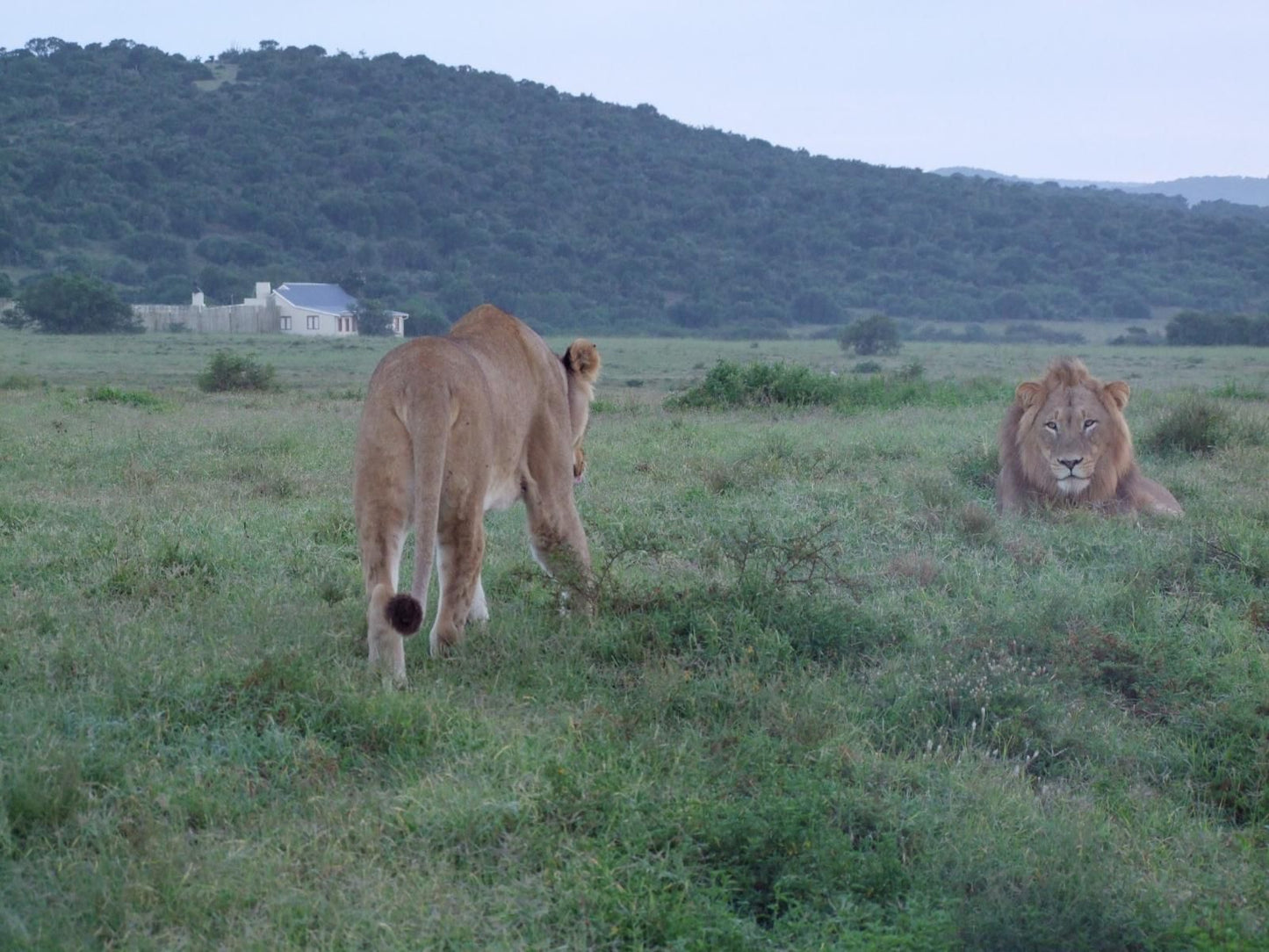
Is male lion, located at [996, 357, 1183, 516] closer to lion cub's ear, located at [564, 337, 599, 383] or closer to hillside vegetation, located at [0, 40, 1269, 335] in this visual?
lion cub's ear, located at [564, 337, 599, 383]

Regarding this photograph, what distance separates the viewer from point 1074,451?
25.7 feet

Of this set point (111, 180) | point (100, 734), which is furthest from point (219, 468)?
point (111, 180)

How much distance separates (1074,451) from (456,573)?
4422 millimetres

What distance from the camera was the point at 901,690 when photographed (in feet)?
15.5

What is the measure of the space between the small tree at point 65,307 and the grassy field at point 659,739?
105ft

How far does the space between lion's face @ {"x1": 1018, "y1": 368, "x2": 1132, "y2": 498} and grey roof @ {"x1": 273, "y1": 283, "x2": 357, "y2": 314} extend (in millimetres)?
37647

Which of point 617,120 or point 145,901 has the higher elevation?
point 617,120

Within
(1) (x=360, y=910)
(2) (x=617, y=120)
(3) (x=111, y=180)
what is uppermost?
(2) (x=617, y=120)

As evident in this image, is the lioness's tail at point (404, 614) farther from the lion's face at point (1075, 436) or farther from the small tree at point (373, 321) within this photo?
the small tree at point (373, 321)

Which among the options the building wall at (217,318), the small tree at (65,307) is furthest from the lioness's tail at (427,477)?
the building wall at (217,318)

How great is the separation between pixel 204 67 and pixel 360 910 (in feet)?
236

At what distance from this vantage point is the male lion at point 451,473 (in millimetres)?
4465

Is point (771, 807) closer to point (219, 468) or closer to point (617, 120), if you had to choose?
point (219, 468)

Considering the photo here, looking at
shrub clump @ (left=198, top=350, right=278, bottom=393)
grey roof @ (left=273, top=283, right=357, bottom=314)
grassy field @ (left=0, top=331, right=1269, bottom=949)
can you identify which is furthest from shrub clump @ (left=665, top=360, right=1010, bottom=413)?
grey roof @ (left=273, top=283, right=357, bottom=314)
